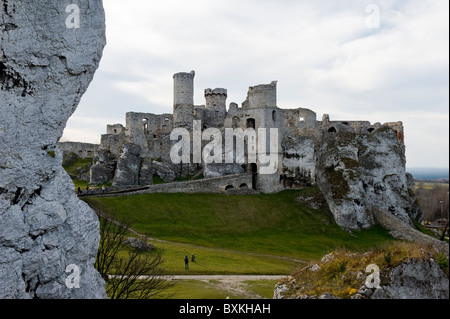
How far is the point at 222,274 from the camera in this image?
2512cm

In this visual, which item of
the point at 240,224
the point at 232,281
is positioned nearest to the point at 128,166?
the point at 240,224

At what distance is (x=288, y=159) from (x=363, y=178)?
10.3 m

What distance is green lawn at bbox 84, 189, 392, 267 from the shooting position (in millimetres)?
35312

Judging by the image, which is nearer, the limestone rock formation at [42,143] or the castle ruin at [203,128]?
the limestone rock formation at [42,143]

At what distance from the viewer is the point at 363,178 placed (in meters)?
50.7

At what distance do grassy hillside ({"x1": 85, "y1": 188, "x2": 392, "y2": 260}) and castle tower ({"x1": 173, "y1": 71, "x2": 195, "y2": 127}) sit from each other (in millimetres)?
15497

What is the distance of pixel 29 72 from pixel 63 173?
2.48 m

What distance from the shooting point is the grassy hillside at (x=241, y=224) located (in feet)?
116

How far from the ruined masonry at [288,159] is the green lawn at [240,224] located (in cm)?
299

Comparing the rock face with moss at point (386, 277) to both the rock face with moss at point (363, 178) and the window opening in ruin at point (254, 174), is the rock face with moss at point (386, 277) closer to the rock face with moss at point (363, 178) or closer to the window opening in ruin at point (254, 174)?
the rock face with moss at point (363, 178)

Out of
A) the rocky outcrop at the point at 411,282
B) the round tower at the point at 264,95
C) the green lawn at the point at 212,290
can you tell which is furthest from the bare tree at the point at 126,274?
the round tower at the point at 264,95

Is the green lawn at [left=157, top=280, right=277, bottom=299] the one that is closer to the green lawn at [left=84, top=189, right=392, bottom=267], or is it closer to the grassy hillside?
the green lawn at [left=84, top=189, right=392, bottom=267]
